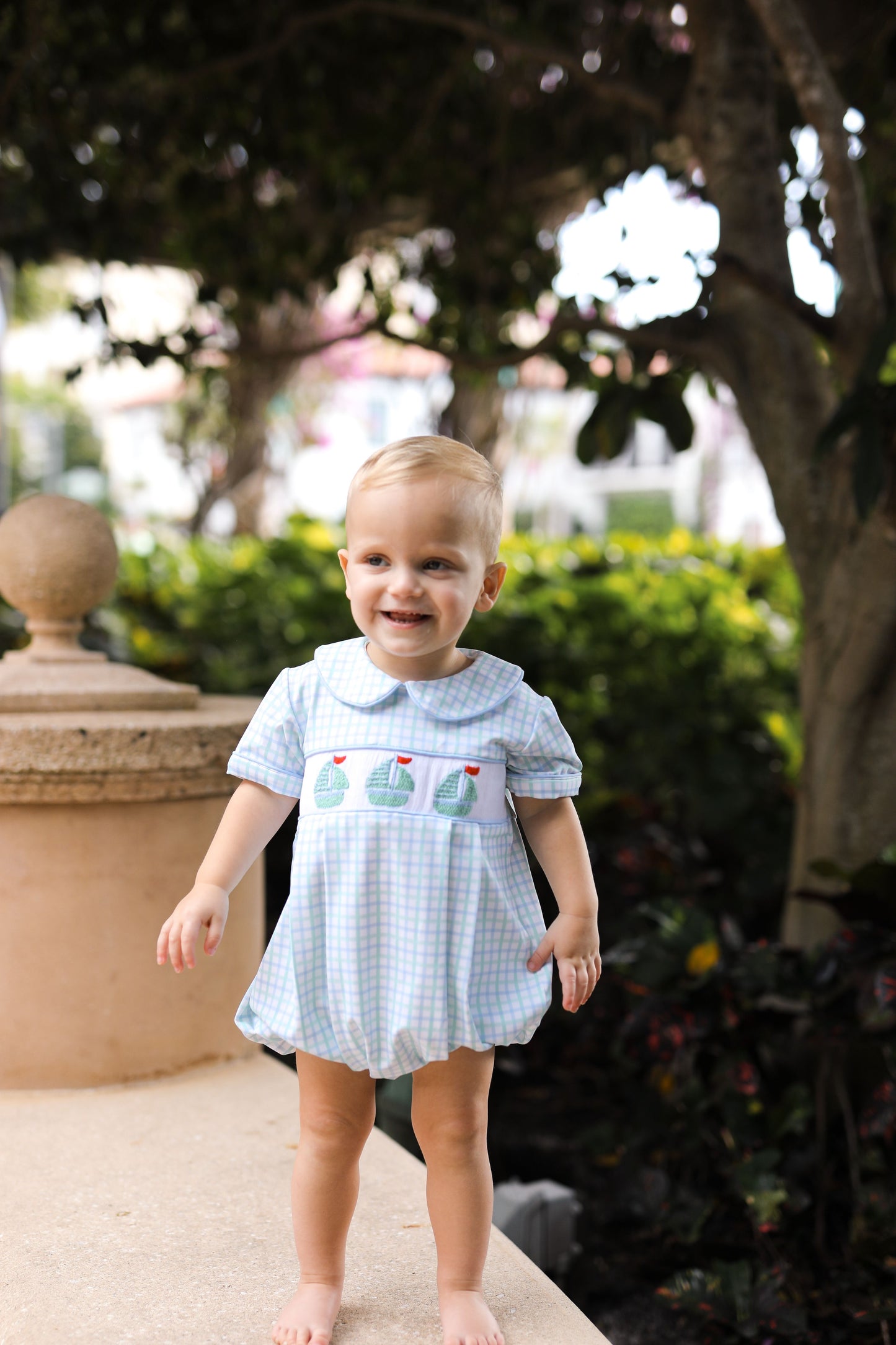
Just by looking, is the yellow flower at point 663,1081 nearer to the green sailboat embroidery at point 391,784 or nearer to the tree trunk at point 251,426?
the green sailboat embroidery at point 391,784

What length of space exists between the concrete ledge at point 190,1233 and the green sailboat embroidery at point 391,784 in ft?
2.32

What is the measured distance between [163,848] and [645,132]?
294cm

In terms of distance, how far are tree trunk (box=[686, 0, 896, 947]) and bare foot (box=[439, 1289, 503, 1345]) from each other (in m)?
1.80

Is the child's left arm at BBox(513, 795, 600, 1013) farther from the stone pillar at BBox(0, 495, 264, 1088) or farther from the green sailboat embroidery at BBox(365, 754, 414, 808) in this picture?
the stone pillar at BBox(0, 495, 264, 1088)

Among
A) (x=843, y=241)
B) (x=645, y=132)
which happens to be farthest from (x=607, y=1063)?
(x=645, y=132)

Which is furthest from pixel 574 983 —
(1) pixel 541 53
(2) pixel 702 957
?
(1) pixel 541 53

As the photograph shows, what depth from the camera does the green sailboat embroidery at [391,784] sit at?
1.54 metres

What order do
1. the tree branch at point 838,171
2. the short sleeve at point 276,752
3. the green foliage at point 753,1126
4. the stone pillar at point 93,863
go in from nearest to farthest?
1. the short sleeve at point 276,752
2. the stone pillar at point 93,863
3. the green foliage at point 753,1126
4. the tree branch at point 838,171

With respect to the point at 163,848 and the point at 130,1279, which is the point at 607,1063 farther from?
the point at 130,1279

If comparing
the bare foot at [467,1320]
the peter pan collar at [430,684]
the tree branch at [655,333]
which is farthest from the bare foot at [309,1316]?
the tree branch at [655,333]

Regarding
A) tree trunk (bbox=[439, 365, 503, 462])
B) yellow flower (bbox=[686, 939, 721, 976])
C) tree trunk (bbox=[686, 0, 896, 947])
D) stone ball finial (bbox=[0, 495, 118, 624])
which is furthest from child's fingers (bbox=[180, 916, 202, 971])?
tree trunk (bbox=[439, 365, 503, 462])

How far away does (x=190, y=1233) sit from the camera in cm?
185

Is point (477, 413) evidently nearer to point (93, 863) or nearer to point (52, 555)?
point (52, 555)

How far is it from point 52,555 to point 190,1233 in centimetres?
139
